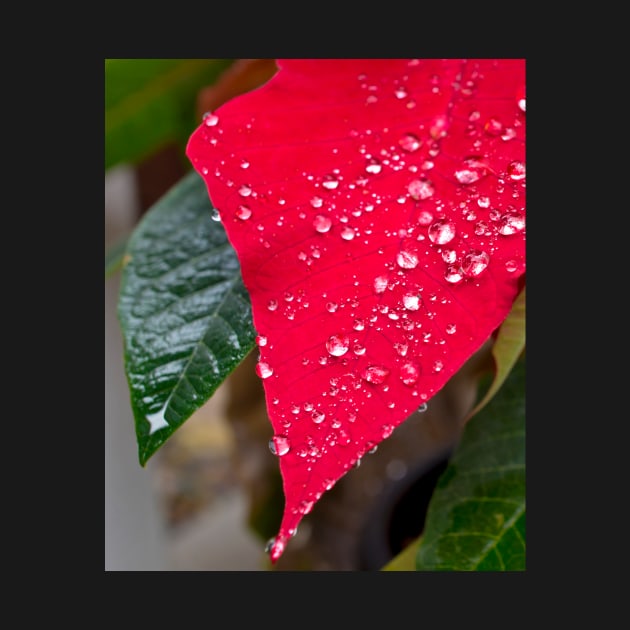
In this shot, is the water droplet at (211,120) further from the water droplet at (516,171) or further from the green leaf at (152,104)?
the green leaf at (152,104)

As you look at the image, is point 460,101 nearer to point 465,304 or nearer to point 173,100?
point 465,304

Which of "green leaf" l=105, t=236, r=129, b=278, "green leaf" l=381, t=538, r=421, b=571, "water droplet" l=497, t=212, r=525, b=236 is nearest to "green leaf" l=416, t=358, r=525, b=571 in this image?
"green leaf" l=381, t=538, r=421, b=571

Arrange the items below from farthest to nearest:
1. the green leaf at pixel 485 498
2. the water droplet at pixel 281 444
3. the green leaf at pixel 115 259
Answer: the green leaf at pixel 115 259, the green leaf at pixel 485 498, the water droplet at pixel 281 444

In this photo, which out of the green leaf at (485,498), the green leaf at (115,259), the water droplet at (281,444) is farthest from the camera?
the green leaf at (115,259)

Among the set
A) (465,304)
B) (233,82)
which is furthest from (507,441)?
(233,82)

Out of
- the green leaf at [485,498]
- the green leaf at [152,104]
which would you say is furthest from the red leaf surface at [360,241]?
the green leaf at [152,104]

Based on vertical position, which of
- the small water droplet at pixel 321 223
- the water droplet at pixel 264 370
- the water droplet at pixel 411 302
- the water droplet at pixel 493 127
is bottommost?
the water droplet at pixel 264 370

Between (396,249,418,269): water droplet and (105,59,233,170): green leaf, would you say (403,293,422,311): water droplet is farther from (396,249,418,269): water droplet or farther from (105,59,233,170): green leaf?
(105,59,233,170): green leaf
